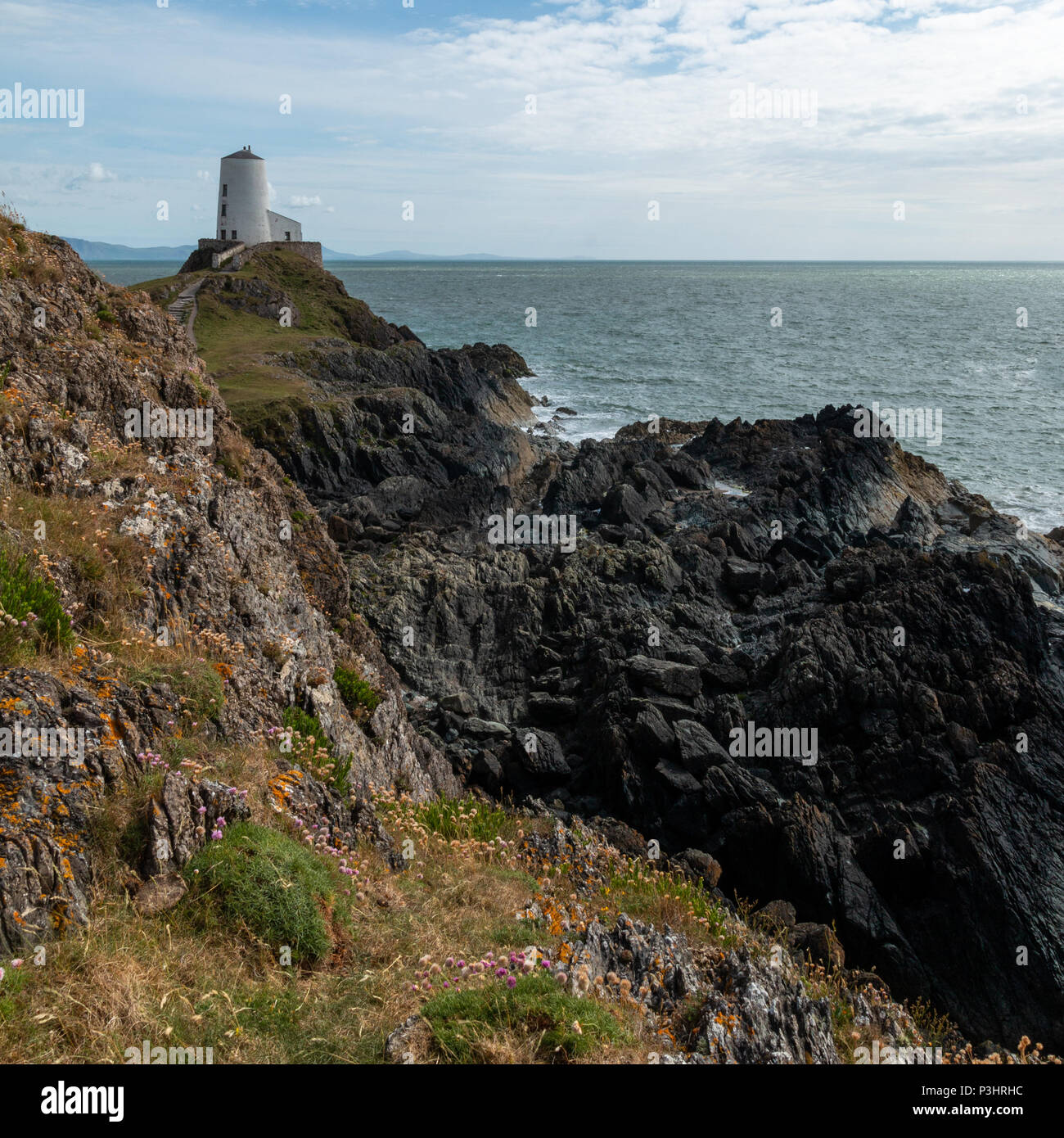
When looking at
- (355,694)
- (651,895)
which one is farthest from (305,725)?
(651,895)

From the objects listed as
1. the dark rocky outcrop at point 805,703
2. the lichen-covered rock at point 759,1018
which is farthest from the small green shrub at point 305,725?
the dark rocky outcrop at point 805,703

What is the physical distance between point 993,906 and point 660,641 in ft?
33.6

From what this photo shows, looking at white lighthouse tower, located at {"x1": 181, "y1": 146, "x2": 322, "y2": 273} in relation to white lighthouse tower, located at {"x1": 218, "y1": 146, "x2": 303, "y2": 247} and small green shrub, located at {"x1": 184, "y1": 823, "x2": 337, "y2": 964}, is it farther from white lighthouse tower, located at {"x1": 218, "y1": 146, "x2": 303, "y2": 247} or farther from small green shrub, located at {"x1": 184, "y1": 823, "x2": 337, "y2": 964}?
small green shrub, located at {"x1": 184, "y1": 823, "x2": 337, "y2": 964}

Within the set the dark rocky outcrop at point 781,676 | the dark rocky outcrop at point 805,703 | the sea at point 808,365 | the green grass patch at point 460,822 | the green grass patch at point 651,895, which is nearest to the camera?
the green grass patch at point 651,895

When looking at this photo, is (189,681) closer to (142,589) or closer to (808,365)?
(142,589)

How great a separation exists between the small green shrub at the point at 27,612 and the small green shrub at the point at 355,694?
5610 mm

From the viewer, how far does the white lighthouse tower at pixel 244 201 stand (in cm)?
7050

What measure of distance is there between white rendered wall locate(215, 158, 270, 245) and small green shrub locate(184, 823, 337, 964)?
74.5 meters

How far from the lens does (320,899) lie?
278 inches

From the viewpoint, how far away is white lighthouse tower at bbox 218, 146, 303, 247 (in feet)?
231

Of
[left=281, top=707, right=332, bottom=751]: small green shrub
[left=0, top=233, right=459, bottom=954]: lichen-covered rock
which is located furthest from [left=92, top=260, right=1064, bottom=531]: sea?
[left=281, top=707, right=332, bottom=751]: small green shrub

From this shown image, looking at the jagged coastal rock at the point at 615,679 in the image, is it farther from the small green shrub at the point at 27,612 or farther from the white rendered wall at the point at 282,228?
the white rendered wall at the point at 282,228
